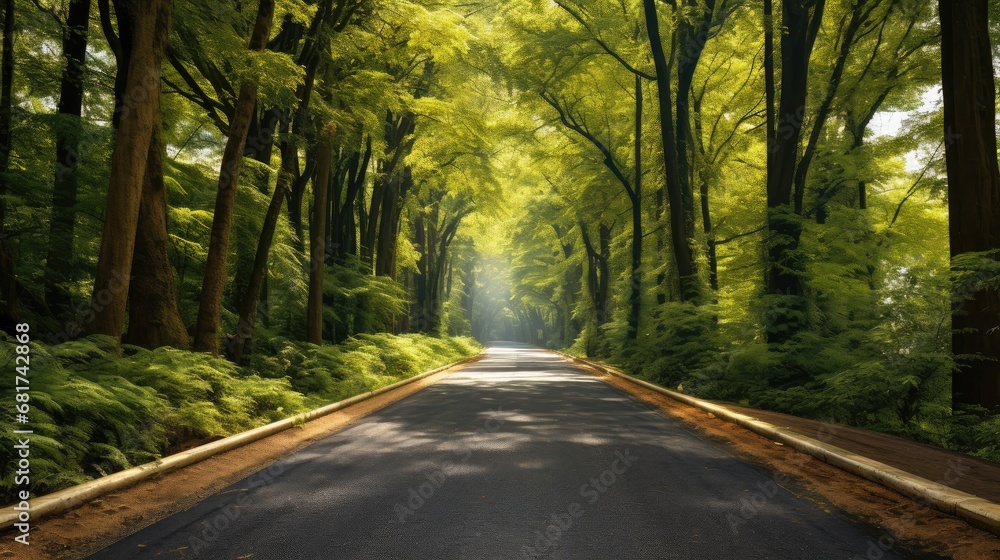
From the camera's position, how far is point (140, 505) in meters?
5.38

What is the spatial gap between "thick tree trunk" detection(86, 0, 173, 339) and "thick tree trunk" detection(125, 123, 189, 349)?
2.60 ft

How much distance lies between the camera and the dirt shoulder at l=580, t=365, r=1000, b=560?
4.29 metres

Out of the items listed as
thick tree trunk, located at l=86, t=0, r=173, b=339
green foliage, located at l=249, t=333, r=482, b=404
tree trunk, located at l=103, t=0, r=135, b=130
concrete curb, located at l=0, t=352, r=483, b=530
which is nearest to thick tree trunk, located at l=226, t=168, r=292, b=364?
green foliage, located at l=249, t=333, r=482, b=404

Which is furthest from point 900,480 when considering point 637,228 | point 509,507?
point 637,228

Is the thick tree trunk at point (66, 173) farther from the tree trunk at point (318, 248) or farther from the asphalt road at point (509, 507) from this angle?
the asphalt road at point (509, 507)

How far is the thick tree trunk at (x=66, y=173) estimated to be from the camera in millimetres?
11602

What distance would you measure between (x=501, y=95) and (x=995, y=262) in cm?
2742

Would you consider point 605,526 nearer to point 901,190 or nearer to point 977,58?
point 977,58

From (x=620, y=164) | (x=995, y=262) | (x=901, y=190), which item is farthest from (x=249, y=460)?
(x=901, y=190)

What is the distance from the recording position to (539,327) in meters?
89.5

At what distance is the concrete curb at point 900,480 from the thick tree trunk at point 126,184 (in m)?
9.40

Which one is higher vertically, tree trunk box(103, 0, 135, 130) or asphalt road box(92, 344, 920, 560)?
tree trunk box(103, 0, 135, 130)

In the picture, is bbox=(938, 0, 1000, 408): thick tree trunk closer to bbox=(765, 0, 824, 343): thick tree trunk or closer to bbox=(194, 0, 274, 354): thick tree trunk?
bbox=(765, 0, 824, 343): thick tree trunk

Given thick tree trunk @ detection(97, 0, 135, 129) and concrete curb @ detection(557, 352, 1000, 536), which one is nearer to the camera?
concrete curb @ detection(557, 352, 1000, 536)
